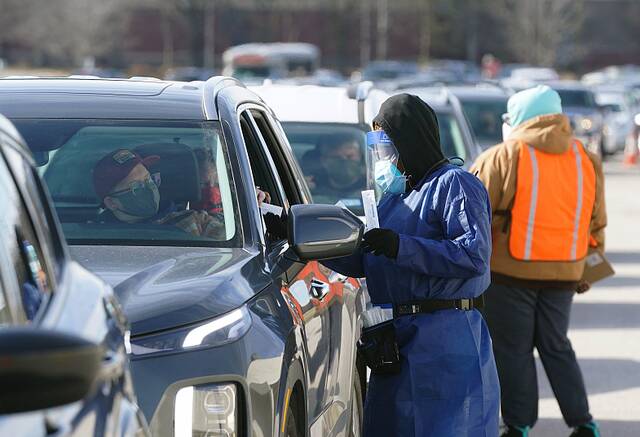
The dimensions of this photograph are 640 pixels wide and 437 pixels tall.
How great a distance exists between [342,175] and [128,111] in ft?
15.5

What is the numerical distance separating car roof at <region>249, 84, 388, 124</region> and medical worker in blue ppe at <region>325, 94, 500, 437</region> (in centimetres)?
489

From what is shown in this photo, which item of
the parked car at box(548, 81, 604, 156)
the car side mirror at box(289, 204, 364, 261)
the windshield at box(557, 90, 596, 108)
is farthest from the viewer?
the windshield at box(557, 90, 596, 108)

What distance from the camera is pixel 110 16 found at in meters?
96.7

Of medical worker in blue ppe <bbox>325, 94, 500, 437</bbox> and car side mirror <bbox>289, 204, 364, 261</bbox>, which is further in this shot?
medical worker in blue ppe <bbox>325, 94, 500, 437</bbox>

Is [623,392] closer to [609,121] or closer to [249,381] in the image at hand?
[249,381]

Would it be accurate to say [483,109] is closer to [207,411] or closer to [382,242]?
[382,242]

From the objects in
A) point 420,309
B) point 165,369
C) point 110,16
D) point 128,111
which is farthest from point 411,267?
point 110,16

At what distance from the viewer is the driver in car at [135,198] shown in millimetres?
5215

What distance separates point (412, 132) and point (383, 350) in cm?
76

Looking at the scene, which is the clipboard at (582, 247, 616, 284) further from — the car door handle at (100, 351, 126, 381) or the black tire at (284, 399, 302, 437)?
the car door handle at (100, 351, 126, 381)

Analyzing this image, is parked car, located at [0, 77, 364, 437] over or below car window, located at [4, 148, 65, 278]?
below

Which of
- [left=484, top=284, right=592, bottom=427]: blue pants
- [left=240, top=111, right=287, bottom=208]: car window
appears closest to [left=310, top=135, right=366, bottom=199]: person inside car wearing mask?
[left=484, top=284, right=592, bottom=427]: blue pants

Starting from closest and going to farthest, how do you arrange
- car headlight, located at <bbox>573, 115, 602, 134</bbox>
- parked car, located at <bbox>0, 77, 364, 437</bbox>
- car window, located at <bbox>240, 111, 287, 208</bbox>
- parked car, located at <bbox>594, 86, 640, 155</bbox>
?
parked car, located at <bbox>0, 77, 364, 437</bbox> → car window, located at <bbox>240, 111, 287, 208</bbox> → car headlight, located at <bbox>573, 115, 602, 134</bbox> → parked car, located at <bbox>594, 86, 640, 155</bbox>

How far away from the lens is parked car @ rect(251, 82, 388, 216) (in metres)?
10.1
